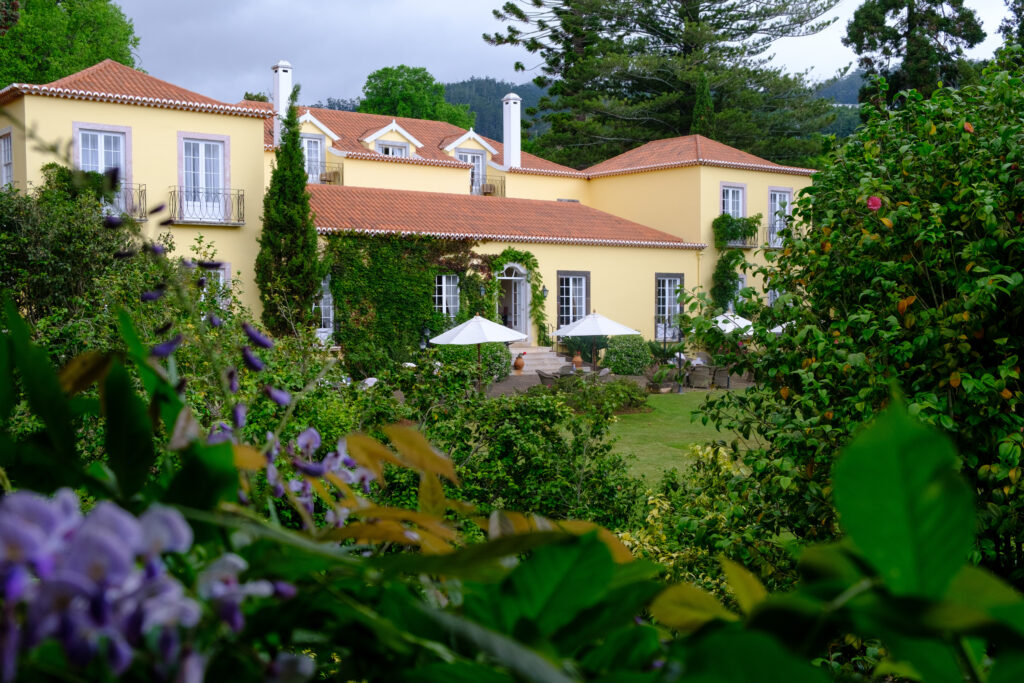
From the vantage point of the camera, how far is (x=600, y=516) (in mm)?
6289

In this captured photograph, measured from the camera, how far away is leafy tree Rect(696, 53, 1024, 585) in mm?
3430

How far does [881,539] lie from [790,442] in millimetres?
3364

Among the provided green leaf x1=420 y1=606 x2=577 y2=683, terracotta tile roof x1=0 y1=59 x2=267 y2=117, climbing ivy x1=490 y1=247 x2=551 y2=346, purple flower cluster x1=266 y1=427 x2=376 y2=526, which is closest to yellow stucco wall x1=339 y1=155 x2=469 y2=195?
climbing ivy x1=490 y1=247 x2=551 y2=346

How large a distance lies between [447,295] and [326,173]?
7096mm

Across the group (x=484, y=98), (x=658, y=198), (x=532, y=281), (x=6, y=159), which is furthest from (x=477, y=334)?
(x=484, y=98)

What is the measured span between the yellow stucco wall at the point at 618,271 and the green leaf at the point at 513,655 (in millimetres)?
23372

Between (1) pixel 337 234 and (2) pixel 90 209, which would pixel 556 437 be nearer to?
(2) pixel 90 209

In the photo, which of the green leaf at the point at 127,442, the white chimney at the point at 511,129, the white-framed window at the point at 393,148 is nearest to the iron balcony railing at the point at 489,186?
the white chimney at the point at 511,129

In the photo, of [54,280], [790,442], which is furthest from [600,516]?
[54,280]

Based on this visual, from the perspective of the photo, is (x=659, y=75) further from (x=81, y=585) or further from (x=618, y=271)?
(x=81, y=585)

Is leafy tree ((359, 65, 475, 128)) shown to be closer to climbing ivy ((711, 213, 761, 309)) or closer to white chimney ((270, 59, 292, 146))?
white chimney ((270, 59, 292, 146))

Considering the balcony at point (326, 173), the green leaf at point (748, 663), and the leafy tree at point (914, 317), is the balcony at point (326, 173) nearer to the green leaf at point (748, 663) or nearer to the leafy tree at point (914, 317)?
the leafy tree at point (914, 317)

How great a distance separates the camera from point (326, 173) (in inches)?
1072

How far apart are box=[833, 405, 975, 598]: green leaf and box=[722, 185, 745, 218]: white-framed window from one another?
2875cm
